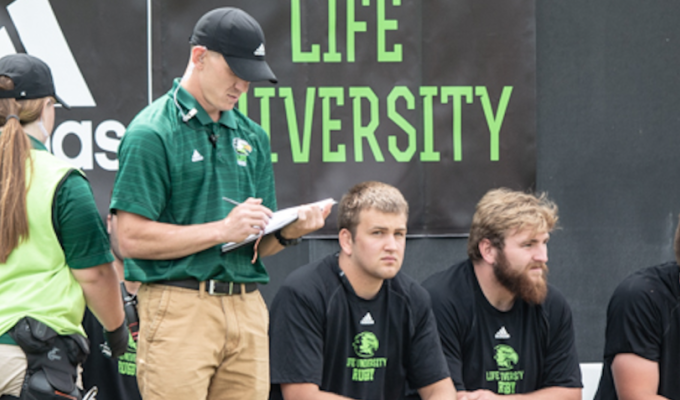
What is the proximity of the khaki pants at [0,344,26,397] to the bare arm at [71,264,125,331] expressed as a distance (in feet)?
0.75

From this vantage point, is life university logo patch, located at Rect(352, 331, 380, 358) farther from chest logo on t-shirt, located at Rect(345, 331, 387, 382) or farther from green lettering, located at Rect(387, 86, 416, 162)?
green lettering, located at Rect(387, 86, 416, 162)

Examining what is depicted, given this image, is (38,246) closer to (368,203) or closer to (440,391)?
(368,203)

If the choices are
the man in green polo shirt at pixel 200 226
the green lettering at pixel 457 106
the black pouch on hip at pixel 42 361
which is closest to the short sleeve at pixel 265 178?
the man in green polo shirt at pixel 200 226

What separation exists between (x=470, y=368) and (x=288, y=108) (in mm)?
1481

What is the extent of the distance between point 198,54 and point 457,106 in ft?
6.32

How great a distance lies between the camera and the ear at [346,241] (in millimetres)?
3156

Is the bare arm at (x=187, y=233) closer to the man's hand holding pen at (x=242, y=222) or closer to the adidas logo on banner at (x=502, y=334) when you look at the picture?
the man's hand holding pen at (x=242, y=222)

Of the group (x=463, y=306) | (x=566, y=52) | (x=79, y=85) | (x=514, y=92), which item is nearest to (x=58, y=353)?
(x=463, y=306)

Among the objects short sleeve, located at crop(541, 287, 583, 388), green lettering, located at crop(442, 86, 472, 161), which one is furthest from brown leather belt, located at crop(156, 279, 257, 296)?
green lettering, located at crop(442, 86, 472, 161)

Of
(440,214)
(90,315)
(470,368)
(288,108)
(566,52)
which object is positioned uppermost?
(566,52)

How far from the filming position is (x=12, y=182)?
2.12 m

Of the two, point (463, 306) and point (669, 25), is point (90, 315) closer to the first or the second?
point (463, 306)

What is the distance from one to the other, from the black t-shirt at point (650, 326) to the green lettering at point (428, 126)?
3.65ft

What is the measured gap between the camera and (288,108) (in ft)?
13.2
